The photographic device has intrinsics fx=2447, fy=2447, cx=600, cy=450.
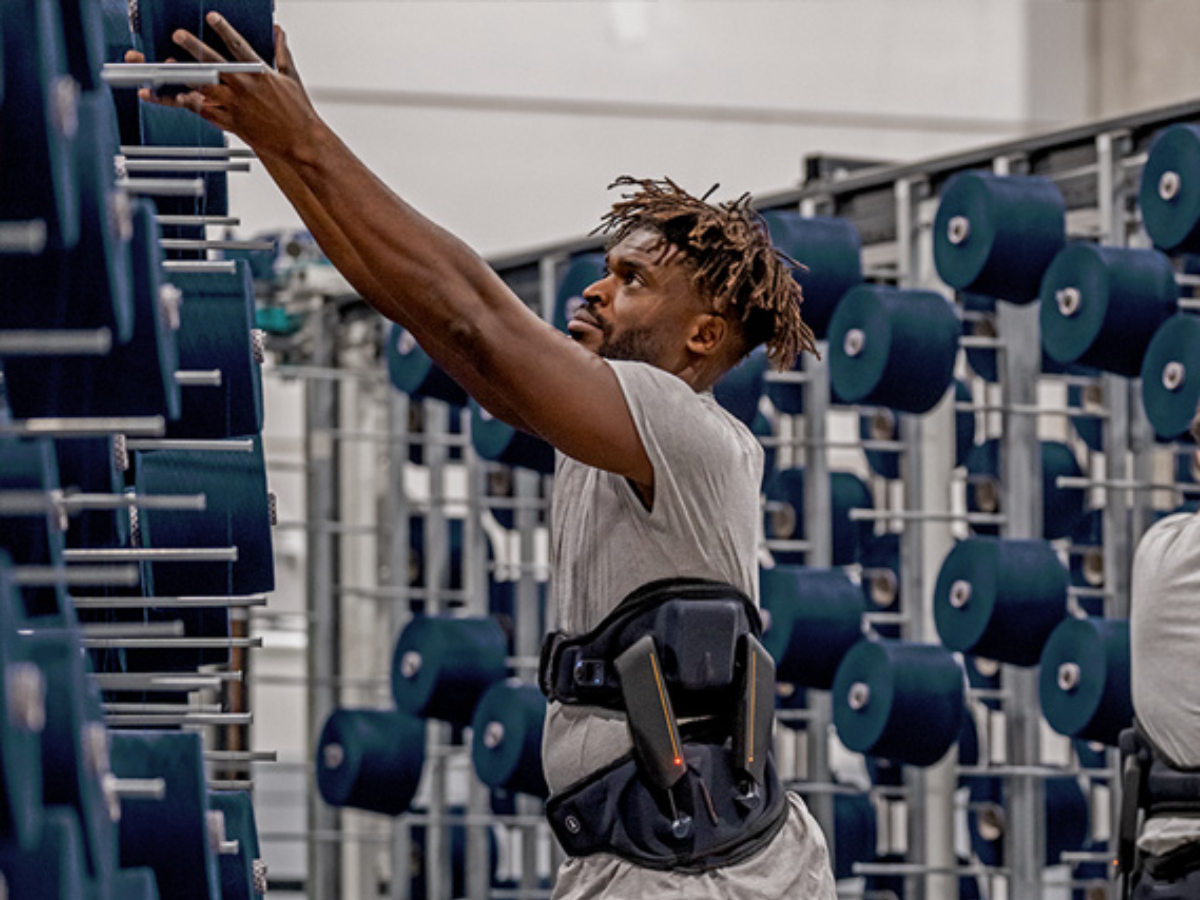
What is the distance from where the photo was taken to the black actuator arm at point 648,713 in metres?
3.02

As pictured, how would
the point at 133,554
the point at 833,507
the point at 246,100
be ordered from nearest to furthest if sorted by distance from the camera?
the point at 133,554 < the point at 246,100 < the point at 833,507

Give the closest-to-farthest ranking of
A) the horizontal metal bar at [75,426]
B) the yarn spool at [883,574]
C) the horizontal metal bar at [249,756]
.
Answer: the horizontal metal bar at [75,426], the horizontal metal bar at [249,756], the yarn spool at [883,574]

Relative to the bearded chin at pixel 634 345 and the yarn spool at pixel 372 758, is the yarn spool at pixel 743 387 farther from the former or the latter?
the bearded chin at pixel 634 345

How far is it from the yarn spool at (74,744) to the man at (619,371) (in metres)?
0.87

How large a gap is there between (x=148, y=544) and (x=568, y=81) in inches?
347

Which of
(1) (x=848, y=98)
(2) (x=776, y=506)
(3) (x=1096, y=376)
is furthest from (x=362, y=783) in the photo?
(1) (x=848, y=98)

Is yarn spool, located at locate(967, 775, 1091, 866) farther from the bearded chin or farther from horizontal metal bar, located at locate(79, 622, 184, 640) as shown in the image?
horizontal metal bar, located at locate(79, 622, 184, 640)

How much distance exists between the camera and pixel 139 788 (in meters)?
2.11

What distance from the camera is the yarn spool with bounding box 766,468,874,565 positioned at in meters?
8.25

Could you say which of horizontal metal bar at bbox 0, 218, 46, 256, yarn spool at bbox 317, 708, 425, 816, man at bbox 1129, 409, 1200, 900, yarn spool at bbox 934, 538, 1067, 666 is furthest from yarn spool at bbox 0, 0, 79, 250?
yarn spool at bbox 317, 708, 425, 816

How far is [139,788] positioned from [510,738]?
5.20 metres

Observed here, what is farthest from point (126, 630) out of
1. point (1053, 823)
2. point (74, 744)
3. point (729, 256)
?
point (1053, 823)

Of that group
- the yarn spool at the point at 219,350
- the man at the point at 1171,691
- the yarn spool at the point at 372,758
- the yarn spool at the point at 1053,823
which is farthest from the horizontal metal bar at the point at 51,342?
the yarn spool at the point at 372,758

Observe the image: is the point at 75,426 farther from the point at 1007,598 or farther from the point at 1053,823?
the point at 1053,823
